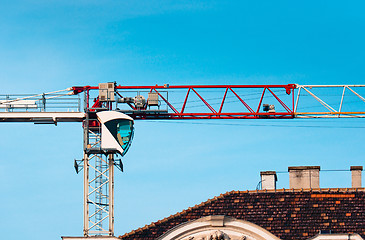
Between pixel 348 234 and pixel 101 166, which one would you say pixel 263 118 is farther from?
pixel 348 234

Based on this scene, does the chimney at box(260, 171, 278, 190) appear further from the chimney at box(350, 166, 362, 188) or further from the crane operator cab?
the crane operator cab

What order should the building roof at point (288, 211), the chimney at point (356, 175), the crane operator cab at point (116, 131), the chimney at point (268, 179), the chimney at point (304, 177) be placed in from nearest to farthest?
the building roof at point (288, 211)
the chimney at point (356, 175)
the chimney at point (268, 179)
the chimney at point (304, 177)
the crane operator cab at point (116, 131)

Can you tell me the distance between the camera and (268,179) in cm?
9225

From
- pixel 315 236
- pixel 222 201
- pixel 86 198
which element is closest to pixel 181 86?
pixel 86 198

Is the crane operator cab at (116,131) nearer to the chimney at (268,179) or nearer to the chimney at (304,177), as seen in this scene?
the chimney at (268,179)

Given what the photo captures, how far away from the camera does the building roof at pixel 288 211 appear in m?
84.6

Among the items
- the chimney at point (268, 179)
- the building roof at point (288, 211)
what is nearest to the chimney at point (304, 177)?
the chimney at point (268, 179)

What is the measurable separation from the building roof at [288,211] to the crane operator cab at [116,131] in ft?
52.5

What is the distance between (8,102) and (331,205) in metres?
34.4

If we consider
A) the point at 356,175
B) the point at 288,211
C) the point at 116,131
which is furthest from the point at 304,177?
the point at 116,131

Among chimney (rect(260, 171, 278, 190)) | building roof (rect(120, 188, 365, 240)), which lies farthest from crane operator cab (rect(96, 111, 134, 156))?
building roof (rect(120, 188, 365, 240))

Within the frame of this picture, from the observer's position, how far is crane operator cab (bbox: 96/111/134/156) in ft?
334

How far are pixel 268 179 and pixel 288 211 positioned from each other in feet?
20.5

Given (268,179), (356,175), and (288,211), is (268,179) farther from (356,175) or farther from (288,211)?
(356,175)
